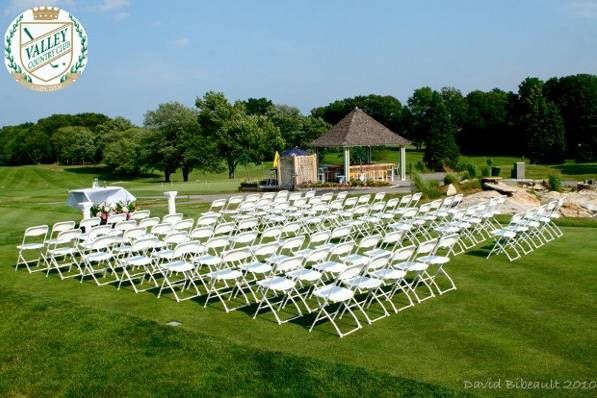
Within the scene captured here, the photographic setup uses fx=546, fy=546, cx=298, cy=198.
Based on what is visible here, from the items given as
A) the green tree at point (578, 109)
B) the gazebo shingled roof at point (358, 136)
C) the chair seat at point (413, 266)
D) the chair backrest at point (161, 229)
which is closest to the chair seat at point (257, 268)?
the chair seat at point (413, 266)

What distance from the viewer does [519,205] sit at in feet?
60.4

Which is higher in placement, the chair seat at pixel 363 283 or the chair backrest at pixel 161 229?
the chair backrest at pixel 161 229

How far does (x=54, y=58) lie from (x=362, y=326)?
45.4 feet

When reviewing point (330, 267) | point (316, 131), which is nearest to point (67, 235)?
point (330, 267)

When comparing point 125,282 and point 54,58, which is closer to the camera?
point 125,282

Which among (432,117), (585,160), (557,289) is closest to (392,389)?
(557,289)

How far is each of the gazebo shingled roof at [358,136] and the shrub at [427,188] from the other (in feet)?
34.3

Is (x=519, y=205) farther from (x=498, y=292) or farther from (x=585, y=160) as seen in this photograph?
(x=585, y=160)

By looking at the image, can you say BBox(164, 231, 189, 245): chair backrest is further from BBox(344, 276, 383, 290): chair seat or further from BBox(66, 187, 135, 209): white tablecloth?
BBox(66, 187, 135, 209): white tablecloth

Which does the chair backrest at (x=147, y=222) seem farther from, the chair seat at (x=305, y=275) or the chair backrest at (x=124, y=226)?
the chair seat at (x=305, y=275)

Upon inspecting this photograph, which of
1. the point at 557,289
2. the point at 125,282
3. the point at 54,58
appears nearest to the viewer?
the point at 557,289

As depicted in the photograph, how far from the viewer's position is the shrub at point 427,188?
20.8 m

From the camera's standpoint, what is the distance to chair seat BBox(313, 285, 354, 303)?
699 centimetres

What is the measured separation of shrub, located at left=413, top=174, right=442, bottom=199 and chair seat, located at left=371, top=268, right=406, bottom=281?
1301cm
